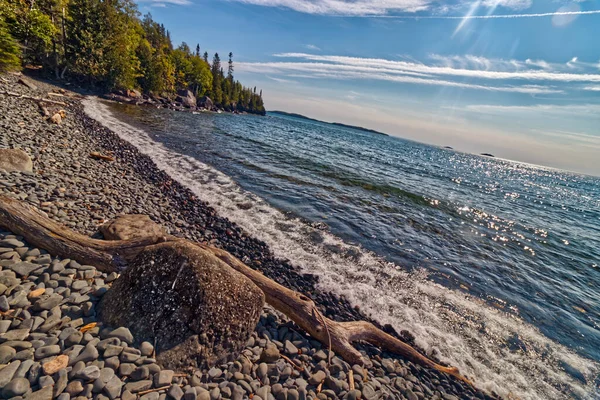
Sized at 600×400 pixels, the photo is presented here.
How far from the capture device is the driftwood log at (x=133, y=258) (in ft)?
15.1

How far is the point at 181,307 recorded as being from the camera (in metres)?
3.80

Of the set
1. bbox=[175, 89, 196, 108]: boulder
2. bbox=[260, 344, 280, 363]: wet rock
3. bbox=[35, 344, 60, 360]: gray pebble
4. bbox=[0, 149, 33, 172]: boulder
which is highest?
bbox=[175, 89, 196, 108]: boulder

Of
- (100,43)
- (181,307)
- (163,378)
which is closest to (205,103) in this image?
(100,43)

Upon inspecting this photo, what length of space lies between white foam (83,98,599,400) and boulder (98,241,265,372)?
12.5 ft

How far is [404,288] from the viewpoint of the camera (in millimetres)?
7977

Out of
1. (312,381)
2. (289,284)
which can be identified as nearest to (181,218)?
(289,284)

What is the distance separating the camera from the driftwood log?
461 cm

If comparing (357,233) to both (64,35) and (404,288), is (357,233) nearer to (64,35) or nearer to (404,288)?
(404,288)

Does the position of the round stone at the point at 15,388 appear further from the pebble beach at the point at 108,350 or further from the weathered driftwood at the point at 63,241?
the weathered driftwood at the point at 63,241

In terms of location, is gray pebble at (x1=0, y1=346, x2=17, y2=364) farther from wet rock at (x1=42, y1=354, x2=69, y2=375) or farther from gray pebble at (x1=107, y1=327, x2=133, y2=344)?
gray pebble at (x1=107, y1=327, x2=133, y2=344)

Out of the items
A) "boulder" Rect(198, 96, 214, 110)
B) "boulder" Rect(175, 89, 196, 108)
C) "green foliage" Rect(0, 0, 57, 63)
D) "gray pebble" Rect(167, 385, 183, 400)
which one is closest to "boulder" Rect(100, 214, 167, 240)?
"gray pebble" Rect(167, 385, 183, 400)

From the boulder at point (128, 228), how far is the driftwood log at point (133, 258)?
90 centimetres

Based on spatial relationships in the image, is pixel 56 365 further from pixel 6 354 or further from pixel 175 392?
pixel 175 392

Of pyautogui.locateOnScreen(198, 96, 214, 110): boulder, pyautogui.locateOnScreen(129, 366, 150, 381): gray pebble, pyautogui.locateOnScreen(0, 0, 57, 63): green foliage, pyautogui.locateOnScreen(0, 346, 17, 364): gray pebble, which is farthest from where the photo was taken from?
pyautogui.locateOnScreen(198, 96, 214, 110): boulder
